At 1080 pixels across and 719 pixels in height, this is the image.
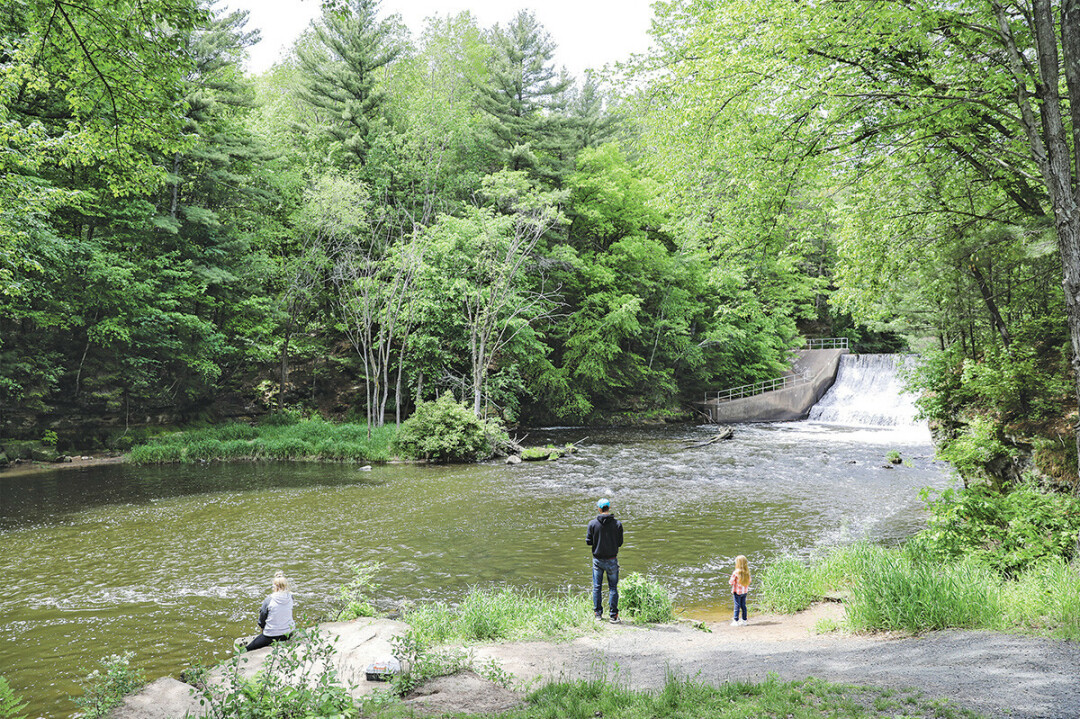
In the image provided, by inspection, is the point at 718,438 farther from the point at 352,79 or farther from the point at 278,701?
the point at 352,79

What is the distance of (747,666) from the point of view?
5.27m

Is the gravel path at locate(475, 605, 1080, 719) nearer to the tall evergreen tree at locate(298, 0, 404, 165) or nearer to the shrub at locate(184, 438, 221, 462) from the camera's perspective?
the shrub at locate(184, 438, 221, 462)

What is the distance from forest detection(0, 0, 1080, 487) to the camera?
24.2ft

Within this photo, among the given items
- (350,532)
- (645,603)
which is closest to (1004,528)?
(645,603)

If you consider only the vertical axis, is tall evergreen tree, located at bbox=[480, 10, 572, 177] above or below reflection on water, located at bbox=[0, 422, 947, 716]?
above

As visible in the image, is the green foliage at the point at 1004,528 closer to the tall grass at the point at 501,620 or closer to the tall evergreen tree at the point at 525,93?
the tall grass at the point at 501,620

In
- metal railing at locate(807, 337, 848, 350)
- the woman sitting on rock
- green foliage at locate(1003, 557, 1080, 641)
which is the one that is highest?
metal railing at locate(807, 337, 848, 350)

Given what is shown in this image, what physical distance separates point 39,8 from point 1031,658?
9.76 m

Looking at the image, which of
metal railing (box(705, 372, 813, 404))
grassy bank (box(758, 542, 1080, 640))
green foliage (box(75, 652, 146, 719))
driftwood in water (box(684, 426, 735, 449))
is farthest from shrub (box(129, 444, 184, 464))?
metal railing (box(705, 372, 813, 404))

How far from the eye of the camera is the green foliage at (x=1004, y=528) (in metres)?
7.06

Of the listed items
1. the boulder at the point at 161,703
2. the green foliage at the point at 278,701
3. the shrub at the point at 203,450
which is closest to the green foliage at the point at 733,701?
the green foliage at the point at 278,701

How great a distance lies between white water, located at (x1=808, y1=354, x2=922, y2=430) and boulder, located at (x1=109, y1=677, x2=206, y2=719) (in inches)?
1220

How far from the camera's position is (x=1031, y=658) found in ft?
15.0

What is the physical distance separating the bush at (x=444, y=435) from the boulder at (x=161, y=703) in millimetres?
16581
